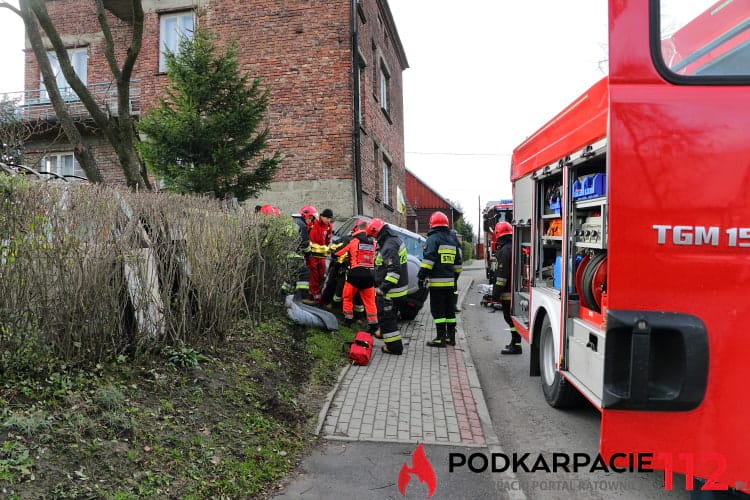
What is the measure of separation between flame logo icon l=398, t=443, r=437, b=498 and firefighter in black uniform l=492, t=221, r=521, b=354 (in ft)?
13.1

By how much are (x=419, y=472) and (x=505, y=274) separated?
442 centimetres

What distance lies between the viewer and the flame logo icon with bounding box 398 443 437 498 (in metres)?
3.67

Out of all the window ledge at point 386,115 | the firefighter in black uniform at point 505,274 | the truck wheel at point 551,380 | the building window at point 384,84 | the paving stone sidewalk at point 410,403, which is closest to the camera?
the paving stone sidewalk at point 410,403

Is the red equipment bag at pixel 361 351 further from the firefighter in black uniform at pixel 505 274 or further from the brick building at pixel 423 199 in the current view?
the brick building at pixel 423 199

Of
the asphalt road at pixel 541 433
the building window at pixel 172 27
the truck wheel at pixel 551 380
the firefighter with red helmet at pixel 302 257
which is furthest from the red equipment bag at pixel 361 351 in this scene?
the building window at pixel 172 27

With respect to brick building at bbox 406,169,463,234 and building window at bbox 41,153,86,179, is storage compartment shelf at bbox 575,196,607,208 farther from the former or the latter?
brick building at bbox 406,169,463,234

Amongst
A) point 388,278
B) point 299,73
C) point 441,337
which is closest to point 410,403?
point 388,278

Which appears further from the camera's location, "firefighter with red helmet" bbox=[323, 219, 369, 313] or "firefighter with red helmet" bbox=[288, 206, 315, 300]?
"firefighter with red helmet" bbox=[323, 219, 369, 313]

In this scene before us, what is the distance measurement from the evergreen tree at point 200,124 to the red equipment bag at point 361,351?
507 cm

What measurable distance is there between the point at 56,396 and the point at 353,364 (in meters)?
3.81

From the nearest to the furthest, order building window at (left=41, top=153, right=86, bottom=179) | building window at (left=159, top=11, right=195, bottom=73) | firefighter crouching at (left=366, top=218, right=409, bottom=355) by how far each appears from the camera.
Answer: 1. firefighter crouching at (left=366, top=218, right=409, bottom=355)
2. building window at (left=159, top=11, right=195, bottom=73)
3. building window at (left=41, top=153, right=86, bottom=179)

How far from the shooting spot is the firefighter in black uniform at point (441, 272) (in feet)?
25.9

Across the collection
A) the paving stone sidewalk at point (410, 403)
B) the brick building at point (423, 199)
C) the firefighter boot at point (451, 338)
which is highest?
the brick building at point (423, 199)

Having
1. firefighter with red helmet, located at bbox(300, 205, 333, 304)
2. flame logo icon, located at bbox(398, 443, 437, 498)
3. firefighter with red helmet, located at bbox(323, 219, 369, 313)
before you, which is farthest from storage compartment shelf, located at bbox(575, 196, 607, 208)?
firefighter with red helmet, located at bbox(300, 205, 333, 304)
